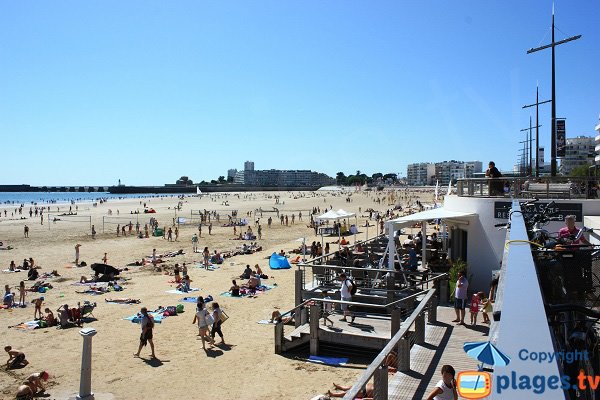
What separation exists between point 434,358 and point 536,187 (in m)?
8.87

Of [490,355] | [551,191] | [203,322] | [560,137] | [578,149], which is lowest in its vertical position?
[203,322]

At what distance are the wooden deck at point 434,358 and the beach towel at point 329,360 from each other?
2276 millimetres

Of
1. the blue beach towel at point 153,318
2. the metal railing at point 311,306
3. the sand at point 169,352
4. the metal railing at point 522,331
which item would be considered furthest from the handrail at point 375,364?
the blue beach towel at point 153,318

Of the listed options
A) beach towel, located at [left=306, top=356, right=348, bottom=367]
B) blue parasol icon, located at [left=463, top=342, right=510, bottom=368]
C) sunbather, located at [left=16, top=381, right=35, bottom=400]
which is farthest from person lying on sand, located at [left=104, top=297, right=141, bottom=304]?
blue parasol icon, located at [left=463, top=342, right=510, bottom=368]

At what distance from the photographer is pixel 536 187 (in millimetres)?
14211

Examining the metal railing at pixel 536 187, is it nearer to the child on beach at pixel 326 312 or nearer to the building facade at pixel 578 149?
the child on beach at pixel 326 312

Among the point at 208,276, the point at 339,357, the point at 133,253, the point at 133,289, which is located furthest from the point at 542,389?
the point at 133,253

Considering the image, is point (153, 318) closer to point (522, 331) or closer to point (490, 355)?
point (490, 355)

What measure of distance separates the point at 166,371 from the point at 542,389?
10411 millimetres

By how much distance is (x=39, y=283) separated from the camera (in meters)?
20.9

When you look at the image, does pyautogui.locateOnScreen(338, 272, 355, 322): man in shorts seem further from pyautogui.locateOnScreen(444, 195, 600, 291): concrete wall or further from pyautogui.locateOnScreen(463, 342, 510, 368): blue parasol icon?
pyautogui.locateOnScreen(463, 342, 510, 368): blue parasol icon

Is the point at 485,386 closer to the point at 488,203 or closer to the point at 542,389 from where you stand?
the point at 542,389

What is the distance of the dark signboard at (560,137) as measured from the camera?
55.8 feet

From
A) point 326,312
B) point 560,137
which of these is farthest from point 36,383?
point 560,137
